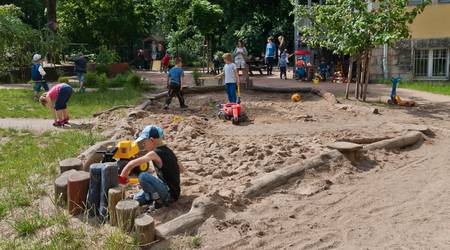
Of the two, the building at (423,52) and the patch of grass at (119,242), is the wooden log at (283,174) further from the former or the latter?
the building at (423,52)

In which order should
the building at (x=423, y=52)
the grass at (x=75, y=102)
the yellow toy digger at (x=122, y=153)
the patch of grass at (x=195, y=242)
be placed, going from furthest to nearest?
the building at (x=423, y=52)
the grass at (x=75, y=102)
the yellow toy digger at (x=122, y=153)
the patch of grass at (x=195, y=242)

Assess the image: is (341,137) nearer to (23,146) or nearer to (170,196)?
(170,196)

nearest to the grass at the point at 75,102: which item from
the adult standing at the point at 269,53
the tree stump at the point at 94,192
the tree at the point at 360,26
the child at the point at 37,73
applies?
the child at the point at 37,73

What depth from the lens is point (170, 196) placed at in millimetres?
5852

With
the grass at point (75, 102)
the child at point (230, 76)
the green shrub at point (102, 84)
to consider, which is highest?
the child at point (230, 76)

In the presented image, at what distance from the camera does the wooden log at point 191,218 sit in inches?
197

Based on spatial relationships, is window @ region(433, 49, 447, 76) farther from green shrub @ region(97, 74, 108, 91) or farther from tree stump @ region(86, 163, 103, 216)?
tree stump @ region(86, 163, 103, 216)

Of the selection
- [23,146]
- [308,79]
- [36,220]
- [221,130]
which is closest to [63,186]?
[36,220]

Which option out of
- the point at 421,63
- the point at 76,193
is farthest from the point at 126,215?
the point at 421,63

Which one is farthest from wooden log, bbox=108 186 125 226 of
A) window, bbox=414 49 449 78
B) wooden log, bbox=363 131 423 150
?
window, bbox=414 49 449 78

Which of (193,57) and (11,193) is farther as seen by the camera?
(193,57)

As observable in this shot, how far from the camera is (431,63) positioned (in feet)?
66.6

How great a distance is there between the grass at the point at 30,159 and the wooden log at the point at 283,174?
251cm

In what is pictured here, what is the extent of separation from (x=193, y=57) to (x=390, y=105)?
24883mm
